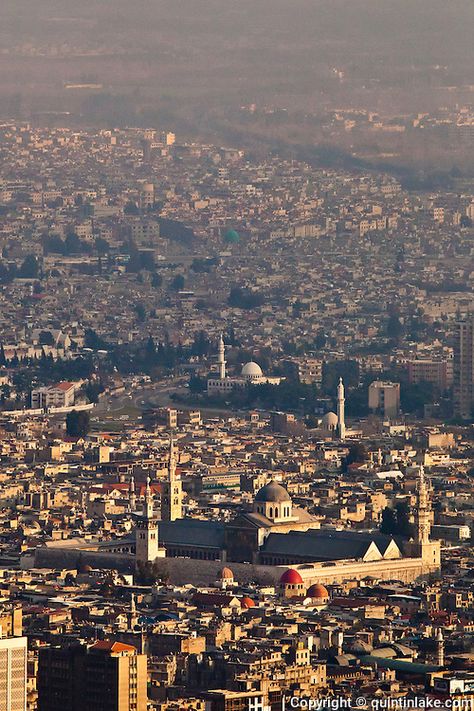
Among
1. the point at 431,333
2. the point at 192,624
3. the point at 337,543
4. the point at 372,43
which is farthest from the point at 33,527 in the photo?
the point at 372,43

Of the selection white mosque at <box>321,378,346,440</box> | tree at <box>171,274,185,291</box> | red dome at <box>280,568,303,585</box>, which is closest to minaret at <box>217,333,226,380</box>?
white mosque at <box>321,378,346,440</box>

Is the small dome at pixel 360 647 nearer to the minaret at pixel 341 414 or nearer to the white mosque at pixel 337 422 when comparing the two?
the white mosque at pixel 337 422

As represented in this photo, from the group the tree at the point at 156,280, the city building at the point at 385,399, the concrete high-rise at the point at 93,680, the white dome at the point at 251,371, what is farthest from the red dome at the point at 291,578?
the tree at the point at 156,280

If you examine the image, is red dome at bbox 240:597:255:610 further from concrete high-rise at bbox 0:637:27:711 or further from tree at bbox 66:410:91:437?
tree at bbox 66:410:91:437

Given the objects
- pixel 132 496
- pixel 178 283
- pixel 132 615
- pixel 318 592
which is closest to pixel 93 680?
pixel 132 615

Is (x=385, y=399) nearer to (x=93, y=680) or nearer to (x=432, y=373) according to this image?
(x=432, y=373)

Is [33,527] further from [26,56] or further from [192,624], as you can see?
[26,56]

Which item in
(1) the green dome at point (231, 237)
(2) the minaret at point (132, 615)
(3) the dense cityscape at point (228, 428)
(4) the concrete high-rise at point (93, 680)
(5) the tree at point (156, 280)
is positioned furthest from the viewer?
(1) the green dome at point (231, 237)
